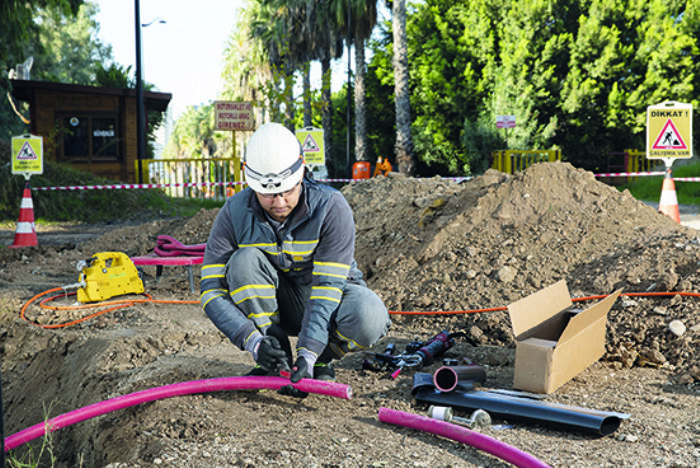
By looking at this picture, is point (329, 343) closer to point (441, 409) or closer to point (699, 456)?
point (441, 409)

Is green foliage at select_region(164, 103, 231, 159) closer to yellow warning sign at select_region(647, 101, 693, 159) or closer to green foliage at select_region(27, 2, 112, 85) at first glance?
green foliage at select_region(27, 2, 112, 85)

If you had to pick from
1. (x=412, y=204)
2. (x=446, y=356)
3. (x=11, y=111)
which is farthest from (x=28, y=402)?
(x=11, y=111)

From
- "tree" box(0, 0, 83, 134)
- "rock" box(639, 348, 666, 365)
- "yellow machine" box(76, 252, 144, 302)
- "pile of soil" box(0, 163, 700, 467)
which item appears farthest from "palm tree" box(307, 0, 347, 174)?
"rock" box(639, 348, 666, 365)

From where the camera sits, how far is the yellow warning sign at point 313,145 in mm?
11328

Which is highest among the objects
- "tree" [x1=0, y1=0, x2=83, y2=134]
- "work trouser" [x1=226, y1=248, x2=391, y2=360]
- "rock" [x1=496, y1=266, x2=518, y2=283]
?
"tree" [x1=0, y1=0, x2=83, y2=134]

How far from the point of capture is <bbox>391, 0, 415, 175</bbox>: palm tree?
64.7 feet

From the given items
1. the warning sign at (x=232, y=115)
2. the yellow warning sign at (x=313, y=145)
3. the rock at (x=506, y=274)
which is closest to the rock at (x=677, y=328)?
the rock at (x=506, y=274)

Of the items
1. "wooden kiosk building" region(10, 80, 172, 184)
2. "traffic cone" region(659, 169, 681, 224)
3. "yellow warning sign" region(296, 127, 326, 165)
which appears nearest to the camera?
"traffic cone" region(659, 169, 681, 224)

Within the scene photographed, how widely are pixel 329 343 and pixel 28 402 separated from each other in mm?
2535

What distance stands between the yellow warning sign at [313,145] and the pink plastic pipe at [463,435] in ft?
28.7

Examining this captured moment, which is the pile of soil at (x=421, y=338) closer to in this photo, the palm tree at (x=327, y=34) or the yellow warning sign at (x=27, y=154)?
the yellow warning sign at (x=27, y=154)

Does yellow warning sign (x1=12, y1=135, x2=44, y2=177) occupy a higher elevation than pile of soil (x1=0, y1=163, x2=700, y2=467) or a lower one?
higher

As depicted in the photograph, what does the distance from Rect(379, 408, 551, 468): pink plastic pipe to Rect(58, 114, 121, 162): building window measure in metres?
19.7

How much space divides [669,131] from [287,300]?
7324 mm
